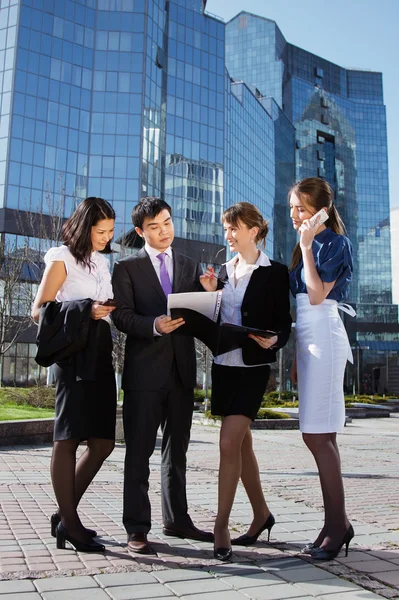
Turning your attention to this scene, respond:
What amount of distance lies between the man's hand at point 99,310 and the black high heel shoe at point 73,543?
1.30 metres

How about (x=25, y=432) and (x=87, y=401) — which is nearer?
(x=87, y=401)

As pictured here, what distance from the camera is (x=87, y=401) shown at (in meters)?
3.95

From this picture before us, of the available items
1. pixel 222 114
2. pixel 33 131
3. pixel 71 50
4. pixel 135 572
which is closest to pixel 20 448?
pixel 135 572

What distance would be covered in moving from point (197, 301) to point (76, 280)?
3.27 ft

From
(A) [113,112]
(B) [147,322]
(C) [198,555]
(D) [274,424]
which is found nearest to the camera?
(C) [198,555]

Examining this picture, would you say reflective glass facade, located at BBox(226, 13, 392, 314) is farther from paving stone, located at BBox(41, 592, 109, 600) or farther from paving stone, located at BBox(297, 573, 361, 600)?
paving stone, located at BBox(41, 592, 109, 600)

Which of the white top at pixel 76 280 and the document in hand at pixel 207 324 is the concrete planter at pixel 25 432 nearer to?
the white top at pixel 76 280

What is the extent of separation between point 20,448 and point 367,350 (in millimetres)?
102167

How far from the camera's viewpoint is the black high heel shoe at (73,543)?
3736 mm

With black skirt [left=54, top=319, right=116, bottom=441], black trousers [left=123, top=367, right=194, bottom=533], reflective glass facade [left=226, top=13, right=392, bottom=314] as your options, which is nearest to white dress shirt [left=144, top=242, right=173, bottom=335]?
black skirt [left=54, top=319, right=116, bottom=441]

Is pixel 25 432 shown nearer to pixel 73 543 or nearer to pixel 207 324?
pixel 73 543

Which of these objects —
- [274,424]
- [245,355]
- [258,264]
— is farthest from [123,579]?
[274,424]

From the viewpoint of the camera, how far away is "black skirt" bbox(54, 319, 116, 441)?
392 centimetres

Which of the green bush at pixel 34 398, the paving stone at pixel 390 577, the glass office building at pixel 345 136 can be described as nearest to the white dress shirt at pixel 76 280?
the paving stone at pixel 390 577
